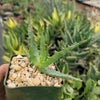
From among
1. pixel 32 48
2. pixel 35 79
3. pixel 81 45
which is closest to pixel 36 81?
pixel 35 79

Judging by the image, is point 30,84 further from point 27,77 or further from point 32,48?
point 32,48

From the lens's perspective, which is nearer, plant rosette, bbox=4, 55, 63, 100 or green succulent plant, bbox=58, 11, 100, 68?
plant rosette, bbox=4, 55, 63, 100

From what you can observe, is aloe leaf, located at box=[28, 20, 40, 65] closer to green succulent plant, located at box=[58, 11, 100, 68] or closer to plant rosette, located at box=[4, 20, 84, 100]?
plant rosette, located at box=[4, 20, 84, 100]

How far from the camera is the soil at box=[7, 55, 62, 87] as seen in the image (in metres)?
0.49

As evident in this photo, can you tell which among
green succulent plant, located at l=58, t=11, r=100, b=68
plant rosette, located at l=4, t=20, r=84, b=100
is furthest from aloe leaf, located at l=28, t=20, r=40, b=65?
green succulent plant, located at l=58, t=11, r=100, b=68

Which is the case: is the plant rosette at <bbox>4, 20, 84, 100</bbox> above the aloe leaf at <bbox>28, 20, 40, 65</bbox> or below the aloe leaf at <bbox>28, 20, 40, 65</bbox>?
below

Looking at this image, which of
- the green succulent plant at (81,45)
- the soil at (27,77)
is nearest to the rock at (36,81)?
the soil at (27,77)

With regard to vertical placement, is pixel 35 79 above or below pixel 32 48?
below

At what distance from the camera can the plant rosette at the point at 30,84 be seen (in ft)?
1.54

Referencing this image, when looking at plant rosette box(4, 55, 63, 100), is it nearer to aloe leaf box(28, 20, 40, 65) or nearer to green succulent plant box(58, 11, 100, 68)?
aloe leaf box(28, 20, 40, 65)

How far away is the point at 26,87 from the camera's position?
1.51ft

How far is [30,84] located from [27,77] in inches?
1.6

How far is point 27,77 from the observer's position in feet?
1.68

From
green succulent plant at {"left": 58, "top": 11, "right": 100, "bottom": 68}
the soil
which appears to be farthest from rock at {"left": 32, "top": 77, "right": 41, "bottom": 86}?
green succulent plant at {"left": 58, "top": 11, "right": 100, "bottom": 68}
